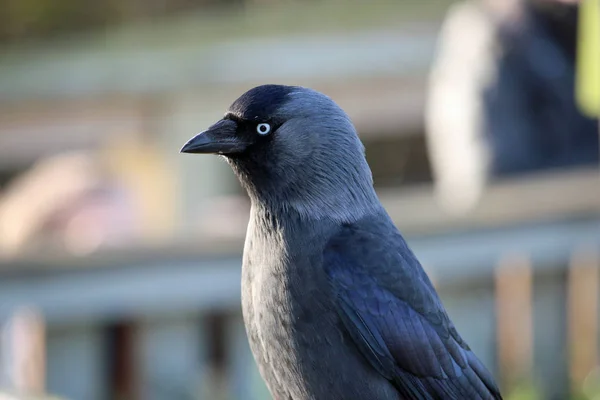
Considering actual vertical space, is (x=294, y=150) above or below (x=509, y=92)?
below

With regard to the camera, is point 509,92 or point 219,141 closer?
point 219,141

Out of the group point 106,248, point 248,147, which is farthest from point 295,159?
point 106,248

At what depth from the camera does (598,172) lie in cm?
618

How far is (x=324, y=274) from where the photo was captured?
3.02 meters

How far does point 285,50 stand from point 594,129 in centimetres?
387

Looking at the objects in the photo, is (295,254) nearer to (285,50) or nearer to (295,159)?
(295,159)

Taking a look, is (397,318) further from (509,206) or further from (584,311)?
(584,311)

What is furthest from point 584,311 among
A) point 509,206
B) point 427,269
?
point 427,269

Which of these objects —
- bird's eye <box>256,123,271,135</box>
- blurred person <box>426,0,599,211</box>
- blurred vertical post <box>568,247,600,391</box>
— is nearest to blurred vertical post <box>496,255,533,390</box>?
blurred vertical post <box>568,247,600,391</box>

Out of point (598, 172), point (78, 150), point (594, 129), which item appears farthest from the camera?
point (78, 150)

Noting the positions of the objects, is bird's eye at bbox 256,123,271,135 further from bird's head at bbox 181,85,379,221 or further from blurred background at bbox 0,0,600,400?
blurred background at bbox 0,0,600,400

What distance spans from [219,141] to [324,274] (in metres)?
0.51

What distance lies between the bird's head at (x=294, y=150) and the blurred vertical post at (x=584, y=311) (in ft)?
9.06

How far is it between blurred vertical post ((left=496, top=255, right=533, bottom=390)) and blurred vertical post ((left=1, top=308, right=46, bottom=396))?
8.01 feet
